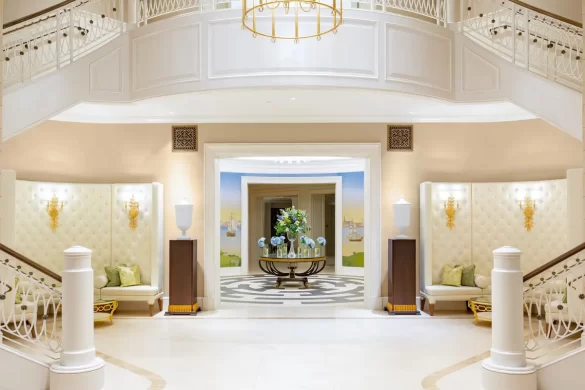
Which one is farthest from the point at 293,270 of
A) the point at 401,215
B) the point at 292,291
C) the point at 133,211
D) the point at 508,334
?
the point at 508,334

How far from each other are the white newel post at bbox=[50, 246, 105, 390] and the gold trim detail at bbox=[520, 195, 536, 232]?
7.08m

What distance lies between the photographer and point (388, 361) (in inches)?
248

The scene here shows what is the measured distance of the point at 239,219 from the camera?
1549cm

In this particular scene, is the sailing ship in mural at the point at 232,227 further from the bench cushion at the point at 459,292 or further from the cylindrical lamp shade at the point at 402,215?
the bench cushion at the point at 459,292

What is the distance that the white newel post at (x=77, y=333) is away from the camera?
491cm

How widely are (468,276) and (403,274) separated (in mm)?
1131

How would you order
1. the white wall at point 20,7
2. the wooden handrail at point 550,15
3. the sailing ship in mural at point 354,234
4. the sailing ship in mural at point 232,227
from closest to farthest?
the wooden handrail at point 550,15 → the white wall at point 20,7 → the sailing ship in mural at point 354,234 → the sailing ship in mural at point 232,227

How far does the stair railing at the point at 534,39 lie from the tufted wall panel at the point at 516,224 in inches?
86.8

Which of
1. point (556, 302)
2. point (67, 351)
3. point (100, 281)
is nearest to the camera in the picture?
point (67, 351)

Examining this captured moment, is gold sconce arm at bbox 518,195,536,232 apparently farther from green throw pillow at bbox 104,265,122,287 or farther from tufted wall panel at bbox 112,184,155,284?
green throw pillow at bbox 104,265,122,287

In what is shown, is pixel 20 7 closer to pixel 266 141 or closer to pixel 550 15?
pixel 266 141

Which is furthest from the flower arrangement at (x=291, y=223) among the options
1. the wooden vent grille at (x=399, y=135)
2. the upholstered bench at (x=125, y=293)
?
the upholstered bench at (x=125, y=293)

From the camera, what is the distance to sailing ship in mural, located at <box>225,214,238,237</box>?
50.6 ft

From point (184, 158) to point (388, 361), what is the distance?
16.8 ft
